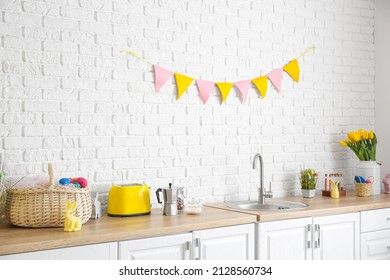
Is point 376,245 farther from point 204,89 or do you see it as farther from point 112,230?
point 112,230

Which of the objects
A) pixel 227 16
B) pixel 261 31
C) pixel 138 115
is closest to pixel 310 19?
pixel 261 31

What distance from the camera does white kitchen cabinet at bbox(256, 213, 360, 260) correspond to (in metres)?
2.78

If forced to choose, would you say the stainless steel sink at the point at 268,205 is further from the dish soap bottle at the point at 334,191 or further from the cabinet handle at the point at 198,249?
the cabinet handle at the point at 198,249

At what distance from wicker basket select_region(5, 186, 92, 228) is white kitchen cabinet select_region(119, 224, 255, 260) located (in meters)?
0.34

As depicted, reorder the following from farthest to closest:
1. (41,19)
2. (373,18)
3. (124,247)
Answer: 1. (373,18)
2. (41,19)
3. (124,247)

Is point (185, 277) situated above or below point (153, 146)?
below

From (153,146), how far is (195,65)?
63 cm

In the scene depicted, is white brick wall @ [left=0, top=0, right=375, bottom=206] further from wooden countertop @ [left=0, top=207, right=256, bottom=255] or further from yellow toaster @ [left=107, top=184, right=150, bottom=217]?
wooden countertop @ [left=0, top=207, right=256, bottom=255]

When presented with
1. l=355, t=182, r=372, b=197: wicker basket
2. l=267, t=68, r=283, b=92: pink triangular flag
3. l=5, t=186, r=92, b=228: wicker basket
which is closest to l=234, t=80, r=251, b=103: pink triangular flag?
l=267, t=68, r=283, b=92: pink triangular flag

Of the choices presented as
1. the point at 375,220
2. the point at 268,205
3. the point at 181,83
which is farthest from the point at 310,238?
the point at 181,83

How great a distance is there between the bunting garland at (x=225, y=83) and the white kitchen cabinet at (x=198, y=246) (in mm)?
999

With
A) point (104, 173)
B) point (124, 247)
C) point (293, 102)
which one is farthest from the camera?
point (293, 102)

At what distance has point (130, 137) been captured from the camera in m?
2.97

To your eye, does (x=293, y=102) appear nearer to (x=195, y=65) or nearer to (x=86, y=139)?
(x=195, y=65)
